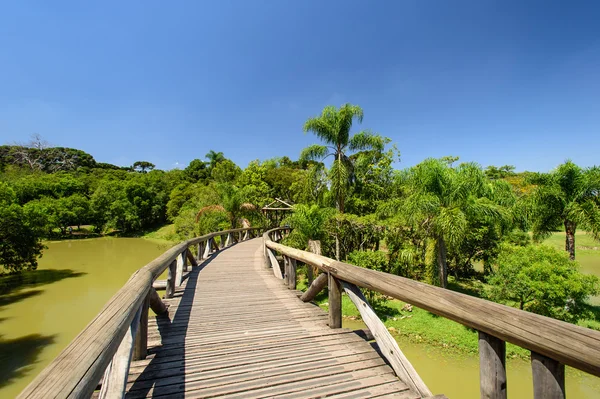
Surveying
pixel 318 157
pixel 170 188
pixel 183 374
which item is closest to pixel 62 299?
pixel 318 157

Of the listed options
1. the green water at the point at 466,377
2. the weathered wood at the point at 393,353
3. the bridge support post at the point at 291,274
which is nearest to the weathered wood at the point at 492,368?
the weathered wood at the point at 393,353

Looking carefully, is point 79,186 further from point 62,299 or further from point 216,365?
point 216,365

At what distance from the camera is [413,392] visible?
195 centimetres

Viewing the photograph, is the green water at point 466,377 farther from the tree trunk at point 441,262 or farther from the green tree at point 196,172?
the green tree at point 196,172

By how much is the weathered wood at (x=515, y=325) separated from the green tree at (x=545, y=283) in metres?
8.53

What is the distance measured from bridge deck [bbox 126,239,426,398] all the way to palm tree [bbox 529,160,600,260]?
12.2 meters

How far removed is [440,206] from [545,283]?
368 centimetres

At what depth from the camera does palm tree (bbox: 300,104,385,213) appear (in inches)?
584

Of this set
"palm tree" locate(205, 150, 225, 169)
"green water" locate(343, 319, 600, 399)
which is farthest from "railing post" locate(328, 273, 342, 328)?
"palm tree" locate(205, 150, 225, 169)

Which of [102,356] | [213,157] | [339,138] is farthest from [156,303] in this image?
[213,157]

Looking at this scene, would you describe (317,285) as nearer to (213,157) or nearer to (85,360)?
(85,360)

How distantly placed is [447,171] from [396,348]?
9948 mm

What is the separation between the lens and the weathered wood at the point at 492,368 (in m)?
1.47

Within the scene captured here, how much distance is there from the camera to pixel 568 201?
A: 11102mm
